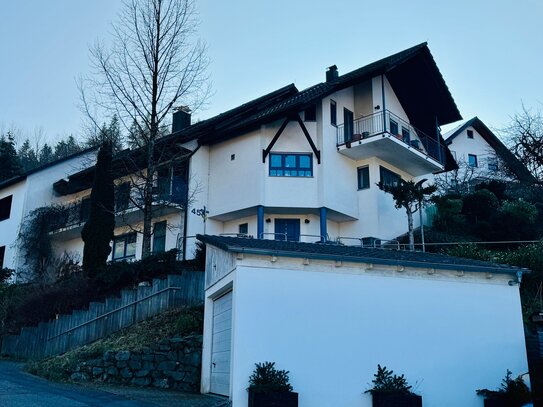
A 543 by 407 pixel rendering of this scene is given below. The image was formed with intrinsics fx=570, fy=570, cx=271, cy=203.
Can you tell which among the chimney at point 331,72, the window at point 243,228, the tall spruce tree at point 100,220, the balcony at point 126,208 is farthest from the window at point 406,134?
the tall spruce tree at point 100,220

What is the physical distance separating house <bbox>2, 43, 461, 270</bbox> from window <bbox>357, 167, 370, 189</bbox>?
0.05m

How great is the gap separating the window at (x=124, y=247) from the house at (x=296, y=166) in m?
0.17

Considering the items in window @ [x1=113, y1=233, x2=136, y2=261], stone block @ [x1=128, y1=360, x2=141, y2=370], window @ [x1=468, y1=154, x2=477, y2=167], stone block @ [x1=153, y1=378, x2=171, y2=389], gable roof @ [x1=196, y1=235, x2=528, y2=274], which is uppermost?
window @ [x1=468, y1=154, x2=477, y2=167]

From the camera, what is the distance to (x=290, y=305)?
11672 millimetres

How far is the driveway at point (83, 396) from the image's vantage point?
427 inches

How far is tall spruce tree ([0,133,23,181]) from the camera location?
1809 inches

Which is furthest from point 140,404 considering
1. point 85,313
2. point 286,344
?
point 85,313

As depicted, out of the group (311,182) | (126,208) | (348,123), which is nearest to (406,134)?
(348,123)

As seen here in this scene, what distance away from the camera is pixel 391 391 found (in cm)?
1123

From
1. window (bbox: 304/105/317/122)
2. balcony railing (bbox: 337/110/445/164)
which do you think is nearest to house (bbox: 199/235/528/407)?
balcony railing (bbox: 337/110/445/164)

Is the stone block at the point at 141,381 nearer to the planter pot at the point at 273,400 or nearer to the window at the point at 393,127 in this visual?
the planter pot at the point at 273,400

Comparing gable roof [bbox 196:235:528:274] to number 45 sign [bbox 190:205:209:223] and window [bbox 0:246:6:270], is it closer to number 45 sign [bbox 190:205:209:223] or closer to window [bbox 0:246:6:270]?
number 45 sign [bbox 190:205:209:223]

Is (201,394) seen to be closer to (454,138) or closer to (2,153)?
(454,138)

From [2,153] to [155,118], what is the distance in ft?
95.2
